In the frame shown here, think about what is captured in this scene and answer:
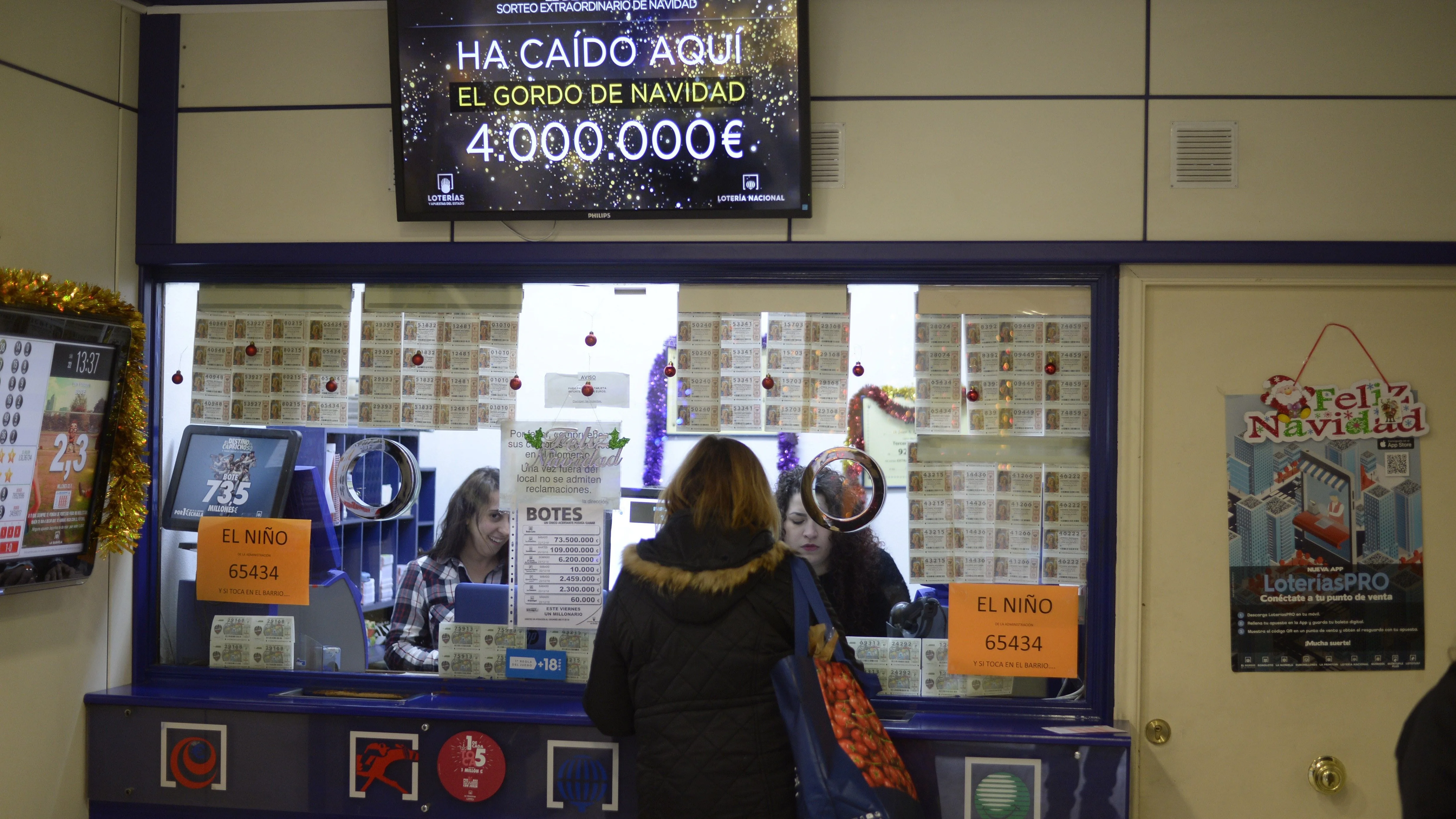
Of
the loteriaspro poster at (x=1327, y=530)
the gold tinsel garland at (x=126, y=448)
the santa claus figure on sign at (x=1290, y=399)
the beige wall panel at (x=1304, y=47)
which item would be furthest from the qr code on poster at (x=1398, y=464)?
the gold tinsel garland at (x=126, y=448)

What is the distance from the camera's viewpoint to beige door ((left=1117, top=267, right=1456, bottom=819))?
9.02ft

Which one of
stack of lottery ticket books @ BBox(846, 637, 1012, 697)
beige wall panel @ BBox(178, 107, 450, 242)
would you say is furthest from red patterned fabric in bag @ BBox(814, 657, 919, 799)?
beige wall panel @ BBox(178, 107, 450, 242)

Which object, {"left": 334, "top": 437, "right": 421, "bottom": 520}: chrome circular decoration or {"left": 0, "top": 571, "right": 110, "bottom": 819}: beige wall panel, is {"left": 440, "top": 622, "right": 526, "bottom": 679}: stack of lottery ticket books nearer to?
{"left": 334, "top": 437, "right": 421, "bottom": 520}: chrome circular decoration

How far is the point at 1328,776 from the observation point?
2730 mm

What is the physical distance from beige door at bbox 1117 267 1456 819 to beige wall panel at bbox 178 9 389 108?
2.41 m

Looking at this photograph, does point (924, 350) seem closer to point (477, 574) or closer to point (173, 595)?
point (477, 574)

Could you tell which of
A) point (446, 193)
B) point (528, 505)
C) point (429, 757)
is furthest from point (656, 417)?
point (429, 757)

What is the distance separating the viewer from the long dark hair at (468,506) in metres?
3.12

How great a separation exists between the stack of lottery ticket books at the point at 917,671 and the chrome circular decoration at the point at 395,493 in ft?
4.76

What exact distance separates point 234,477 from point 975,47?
267 centimetres

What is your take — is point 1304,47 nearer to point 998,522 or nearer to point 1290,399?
point 1290,399

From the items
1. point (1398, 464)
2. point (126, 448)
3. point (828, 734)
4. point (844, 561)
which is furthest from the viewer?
point (844, 561)

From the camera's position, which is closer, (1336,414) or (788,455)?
(1336,414)

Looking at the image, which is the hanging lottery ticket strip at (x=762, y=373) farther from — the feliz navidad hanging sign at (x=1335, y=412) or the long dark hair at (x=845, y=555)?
the feliz navidad hanging sign at (x=1335, y=412)
